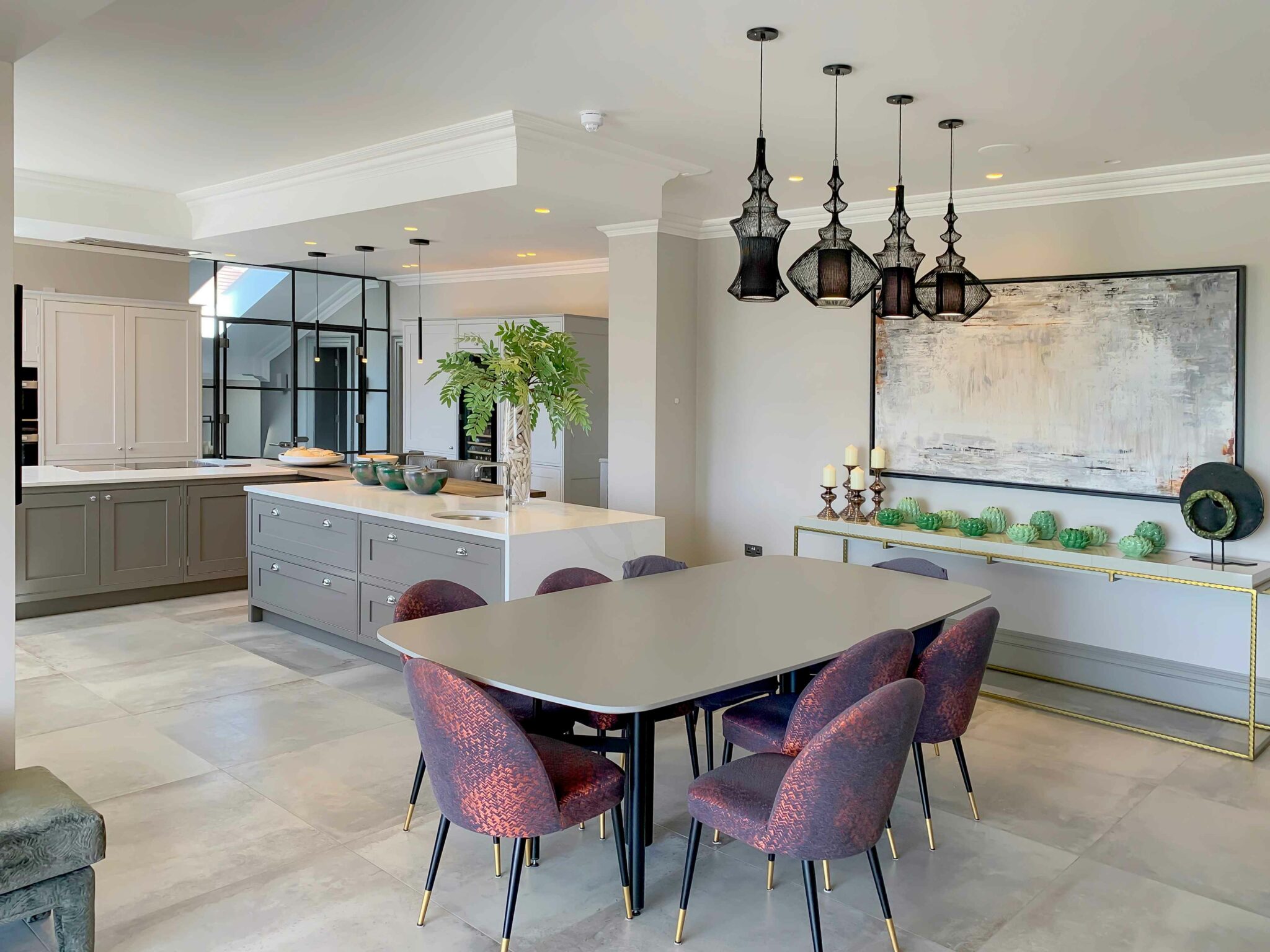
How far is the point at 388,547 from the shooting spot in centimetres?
495

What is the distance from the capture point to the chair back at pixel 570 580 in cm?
376

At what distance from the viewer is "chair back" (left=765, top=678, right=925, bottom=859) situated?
7.25 ft

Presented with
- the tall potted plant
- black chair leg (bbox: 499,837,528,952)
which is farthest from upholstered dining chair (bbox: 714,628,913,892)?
the tall potted plant

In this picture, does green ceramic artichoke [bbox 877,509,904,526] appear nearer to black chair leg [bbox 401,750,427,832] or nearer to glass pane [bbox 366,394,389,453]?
black chair leg [bbox 401,750,427,832]

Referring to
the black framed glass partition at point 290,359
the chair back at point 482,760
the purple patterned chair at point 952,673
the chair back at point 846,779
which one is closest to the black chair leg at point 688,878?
the chair back at point 846,779

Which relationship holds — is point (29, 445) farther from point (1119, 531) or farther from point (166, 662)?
point (1119, 531)

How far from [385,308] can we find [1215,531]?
26.5ft

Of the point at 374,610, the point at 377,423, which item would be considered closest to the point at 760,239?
the point at 374,610

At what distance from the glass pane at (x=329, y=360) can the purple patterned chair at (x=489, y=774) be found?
7.88 meters

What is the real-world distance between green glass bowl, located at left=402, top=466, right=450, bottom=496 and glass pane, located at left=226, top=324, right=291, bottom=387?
14.6 feet

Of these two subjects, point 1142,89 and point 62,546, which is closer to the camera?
point 1142,89

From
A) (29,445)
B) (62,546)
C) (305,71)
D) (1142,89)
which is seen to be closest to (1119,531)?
(1142,89)

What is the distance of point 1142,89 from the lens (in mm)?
3744

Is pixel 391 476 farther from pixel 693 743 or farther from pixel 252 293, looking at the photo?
pixel 252 293
